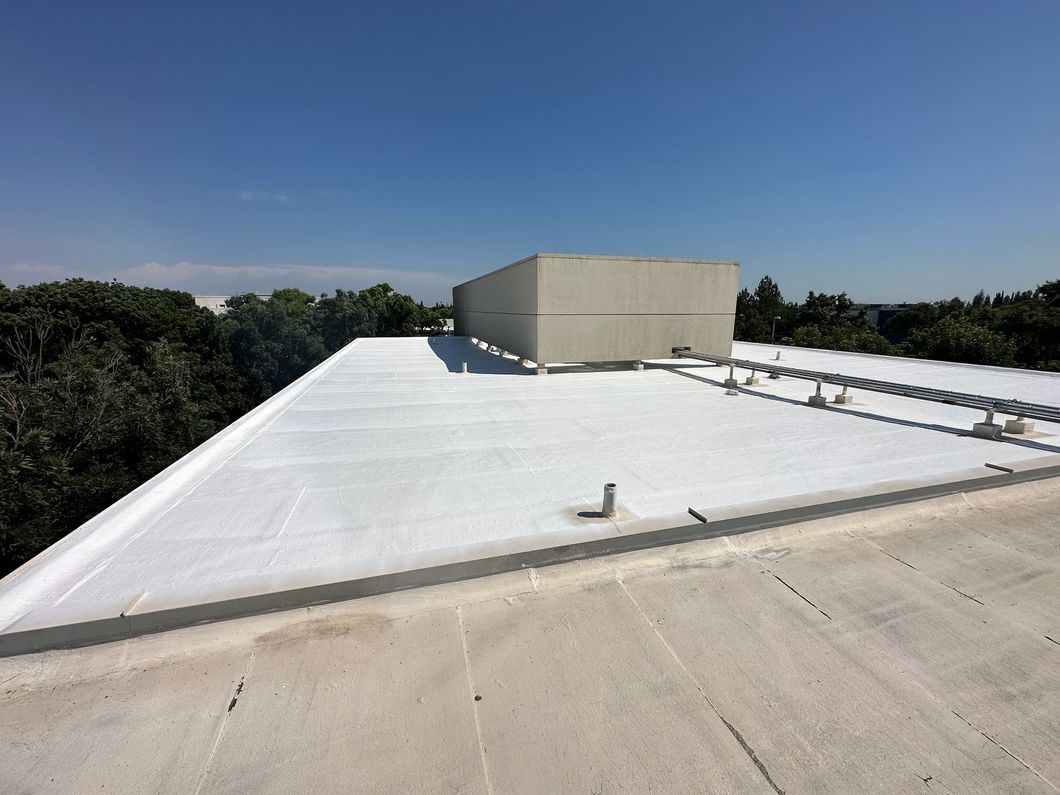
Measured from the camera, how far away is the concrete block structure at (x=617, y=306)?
366 inches

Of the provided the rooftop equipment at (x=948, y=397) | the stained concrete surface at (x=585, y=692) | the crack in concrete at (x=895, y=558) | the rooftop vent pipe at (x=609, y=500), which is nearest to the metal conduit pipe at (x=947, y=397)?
the rooftop equipment at (x=948, y=397)

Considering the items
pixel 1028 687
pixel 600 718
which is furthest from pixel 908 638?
pixel 600 718

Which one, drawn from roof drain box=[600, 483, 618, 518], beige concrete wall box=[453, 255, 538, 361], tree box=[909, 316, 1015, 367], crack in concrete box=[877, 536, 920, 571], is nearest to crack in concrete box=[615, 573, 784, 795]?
roof drain box=[600, 483, 618, 518]

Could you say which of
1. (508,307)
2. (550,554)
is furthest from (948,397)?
(508,307)

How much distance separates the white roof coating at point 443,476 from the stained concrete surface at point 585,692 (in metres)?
0.32

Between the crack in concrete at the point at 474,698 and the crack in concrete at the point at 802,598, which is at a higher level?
the crack in concrete at the point at 802,598

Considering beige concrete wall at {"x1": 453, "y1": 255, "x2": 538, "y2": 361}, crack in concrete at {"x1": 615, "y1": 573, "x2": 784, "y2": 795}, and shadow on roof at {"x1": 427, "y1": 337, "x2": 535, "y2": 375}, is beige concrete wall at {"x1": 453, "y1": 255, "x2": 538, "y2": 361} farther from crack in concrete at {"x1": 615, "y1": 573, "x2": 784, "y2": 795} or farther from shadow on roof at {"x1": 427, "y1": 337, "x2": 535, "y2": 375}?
crack in concrete at {"x1": 615, "y1": 573, "x2": 784, "y2": 795}

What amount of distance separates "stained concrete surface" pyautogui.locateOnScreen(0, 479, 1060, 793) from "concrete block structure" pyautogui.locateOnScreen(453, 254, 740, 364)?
7.41m

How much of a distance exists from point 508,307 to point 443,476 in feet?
27.5

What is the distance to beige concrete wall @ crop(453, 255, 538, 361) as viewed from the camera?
9.62m

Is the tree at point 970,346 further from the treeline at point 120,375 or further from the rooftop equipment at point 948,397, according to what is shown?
the treeline at point 120,375

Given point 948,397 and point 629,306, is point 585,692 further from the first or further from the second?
point 629,306

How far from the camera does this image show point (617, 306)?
976cm

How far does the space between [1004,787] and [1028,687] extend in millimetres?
652
